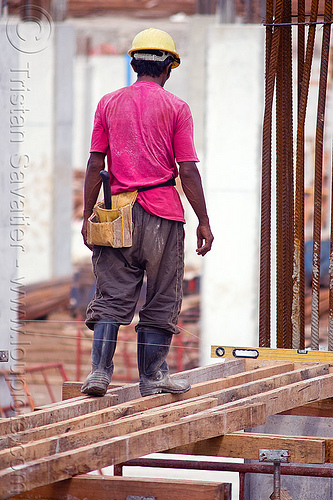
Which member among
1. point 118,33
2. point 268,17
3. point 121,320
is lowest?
point 121,320

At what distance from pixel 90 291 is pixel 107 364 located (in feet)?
46.6

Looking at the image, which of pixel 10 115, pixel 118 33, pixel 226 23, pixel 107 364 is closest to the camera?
pixel 107 364

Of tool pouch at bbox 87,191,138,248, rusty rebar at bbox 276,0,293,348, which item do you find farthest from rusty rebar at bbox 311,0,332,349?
tool pouch at bbox 87,191,138,248

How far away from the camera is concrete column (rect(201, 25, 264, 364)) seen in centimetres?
1061

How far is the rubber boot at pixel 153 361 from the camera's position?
14.2 ft

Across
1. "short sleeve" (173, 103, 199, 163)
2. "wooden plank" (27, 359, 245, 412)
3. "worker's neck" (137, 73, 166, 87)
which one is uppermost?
"worker's neck" (137, 73, 166, 87)

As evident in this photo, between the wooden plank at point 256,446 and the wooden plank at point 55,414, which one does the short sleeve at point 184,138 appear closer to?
the wooden plank at point 55,414

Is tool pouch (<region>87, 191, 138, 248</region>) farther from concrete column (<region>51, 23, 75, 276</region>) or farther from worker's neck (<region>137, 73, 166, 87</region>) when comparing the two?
concrete column (<region>51, 23, 75, 276</region>)

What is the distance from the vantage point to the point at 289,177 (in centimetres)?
564

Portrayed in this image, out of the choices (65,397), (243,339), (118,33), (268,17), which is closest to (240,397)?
(65,397)

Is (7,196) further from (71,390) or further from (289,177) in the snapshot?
(71,390)

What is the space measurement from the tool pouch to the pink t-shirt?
0.19ft

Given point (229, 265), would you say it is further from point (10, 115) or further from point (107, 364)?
point (107, 364)

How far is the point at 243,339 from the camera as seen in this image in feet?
35.0
